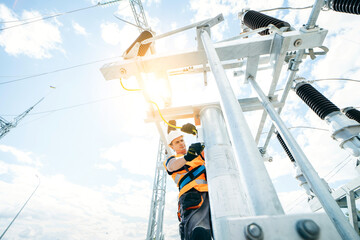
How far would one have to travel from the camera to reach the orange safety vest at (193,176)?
2389mm

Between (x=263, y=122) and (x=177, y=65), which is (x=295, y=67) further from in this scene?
(x=177, y=65)

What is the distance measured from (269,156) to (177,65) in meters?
5.06

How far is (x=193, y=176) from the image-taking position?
254cm

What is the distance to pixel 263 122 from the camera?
400 cm

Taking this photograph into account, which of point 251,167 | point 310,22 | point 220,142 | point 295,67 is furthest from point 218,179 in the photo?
point 295,67

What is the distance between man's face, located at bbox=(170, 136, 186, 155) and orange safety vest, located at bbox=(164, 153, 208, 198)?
0.68 metres

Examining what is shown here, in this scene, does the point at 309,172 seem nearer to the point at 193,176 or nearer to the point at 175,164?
the point at 193,176

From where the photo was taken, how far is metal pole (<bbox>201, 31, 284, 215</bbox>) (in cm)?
75

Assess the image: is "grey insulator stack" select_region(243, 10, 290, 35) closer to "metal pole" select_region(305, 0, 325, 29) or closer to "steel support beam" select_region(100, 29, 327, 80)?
"metal pole" select_region(305, 0, 325, 29)

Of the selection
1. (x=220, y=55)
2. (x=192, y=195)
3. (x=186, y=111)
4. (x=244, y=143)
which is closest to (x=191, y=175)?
(x=192, y=195)

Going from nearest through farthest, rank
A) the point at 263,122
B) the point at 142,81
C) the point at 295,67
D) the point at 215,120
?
the point at 215,120 → the point at 142,81 → the point at 295,67 → the point at 263,122

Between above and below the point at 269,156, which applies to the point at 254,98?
below

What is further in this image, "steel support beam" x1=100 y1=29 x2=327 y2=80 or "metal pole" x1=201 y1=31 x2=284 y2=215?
"steel support beam" x1=100 y1=29 x2=327 y2=80

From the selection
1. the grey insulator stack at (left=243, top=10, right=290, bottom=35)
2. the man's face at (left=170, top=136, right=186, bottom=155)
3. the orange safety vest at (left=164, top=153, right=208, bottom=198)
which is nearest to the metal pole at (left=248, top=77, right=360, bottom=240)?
the orange safety vest at (left=164, top=153, right=208, bottom=198)
